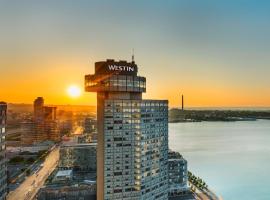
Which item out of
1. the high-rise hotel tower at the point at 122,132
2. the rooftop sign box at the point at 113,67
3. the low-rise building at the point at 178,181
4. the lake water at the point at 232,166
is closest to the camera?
the high-rise hotel tower at the point at 122,132

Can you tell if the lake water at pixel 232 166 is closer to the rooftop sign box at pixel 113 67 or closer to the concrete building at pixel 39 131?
the rooftop sign box at pixel 113 67

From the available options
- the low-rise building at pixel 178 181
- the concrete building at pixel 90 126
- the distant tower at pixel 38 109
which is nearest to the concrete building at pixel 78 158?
the low-rise building at pixel 178 181

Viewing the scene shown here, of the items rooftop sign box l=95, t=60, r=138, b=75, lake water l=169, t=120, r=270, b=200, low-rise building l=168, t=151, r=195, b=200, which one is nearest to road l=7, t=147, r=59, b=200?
low-rise building l=168, t=151, r=195, b=200

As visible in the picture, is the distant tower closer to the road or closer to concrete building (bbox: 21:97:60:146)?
concrete building (bbox: 21:97:60:146)

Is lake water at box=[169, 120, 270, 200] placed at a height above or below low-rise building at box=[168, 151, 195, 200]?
below

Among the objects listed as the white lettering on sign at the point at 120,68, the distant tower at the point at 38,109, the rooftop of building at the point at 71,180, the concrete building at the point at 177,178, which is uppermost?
the white lettering on sign at the point at 120,68
